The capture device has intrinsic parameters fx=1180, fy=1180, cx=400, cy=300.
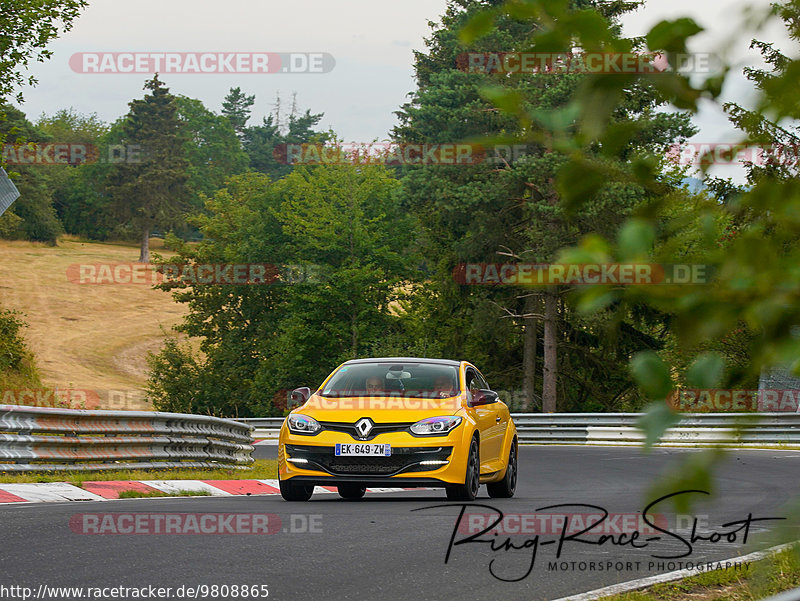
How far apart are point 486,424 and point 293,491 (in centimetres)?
220

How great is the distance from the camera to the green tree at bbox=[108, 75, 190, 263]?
114938 millimetres

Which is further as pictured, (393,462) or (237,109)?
(237,109)

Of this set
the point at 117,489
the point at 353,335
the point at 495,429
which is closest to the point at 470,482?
the point at 495,429

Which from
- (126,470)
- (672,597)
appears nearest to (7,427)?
(126,470)

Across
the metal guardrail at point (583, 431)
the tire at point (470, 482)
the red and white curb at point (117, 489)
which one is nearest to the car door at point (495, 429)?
the tire at point (470, 482)

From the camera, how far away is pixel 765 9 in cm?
151

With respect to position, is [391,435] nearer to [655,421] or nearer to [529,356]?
[655,421]

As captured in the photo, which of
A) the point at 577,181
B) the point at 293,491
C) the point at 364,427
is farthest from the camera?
the point at 293,491

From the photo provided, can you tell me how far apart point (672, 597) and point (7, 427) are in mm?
8382

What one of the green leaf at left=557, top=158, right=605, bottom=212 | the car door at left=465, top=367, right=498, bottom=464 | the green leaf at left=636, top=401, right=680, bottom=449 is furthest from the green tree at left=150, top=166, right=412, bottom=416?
the green leaf at left=636, top=401, right=680, bottom=449

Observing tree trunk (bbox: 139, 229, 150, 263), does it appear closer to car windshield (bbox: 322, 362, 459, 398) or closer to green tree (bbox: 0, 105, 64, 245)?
green tree (bbox: 0, 105, 64, 245)

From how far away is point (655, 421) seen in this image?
4.44ft

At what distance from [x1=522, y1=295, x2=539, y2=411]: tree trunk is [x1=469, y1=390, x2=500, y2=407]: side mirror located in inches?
1536

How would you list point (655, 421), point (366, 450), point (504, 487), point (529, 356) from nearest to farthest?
1. point (655, 421)
2. point (366, 450)
3. point (504, 487)
4. point (529, 356)
